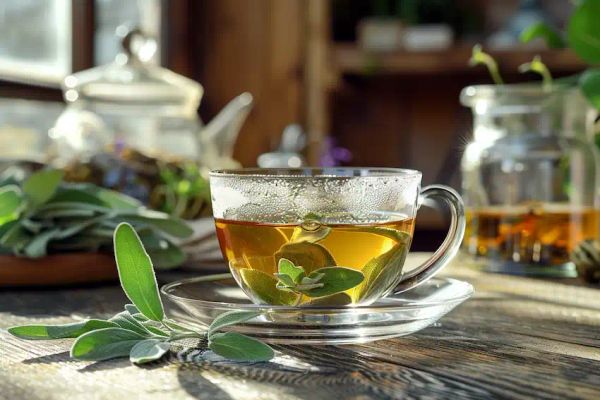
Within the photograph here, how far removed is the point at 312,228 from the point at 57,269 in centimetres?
33

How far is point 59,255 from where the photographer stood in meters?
0.75

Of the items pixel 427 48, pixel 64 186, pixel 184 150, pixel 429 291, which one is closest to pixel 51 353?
pixel 429 291

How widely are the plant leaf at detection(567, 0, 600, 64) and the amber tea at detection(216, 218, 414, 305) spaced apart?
0.46 meters

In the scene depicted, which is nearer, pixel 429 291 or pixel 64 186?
pixel 429 291

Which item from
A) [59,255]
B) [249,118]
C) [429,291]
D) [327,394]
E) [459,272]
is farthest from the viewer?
[249,118]

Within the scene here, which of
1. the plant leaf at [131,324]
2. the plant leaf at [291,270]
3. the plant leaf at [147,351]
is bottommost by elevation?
the plant leaf at [147,351]

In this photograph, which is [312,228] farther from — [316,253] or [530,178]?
[530,178]

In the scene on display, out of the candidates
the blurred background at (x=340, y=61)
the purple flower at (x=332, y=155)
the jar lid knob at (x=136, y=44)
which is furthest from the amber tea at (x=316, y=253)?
the purple flower at (x=332, y=155)

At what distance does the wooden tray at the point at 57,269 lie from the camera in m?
0.73

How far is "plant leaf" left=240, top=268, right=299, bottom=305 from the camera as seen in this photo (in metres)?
0.49

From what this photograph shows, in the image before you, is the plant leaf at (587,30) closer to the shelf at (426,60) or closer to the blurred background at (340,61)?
the blurred background at (340,61)

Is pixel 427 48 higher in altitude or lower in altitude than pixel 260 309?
higher

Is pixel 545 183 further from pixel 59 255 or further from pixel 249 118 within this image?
pixel 249 118

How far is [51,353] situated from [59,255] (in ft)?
0.99
